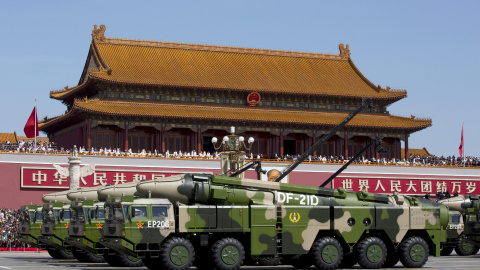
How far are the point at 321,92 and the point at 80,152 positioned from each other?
23894mm

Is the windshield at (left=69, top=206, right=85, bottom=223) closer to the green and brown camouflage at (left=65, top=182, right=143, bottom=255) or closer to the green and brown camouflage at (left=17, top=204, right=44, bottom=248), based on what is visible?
the green and brown camouflage at (left=65, top=182, right=143, bottom=255)

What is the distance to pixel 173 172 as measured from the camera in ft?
219

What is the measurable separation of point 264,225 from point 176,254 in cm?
Answer: 358

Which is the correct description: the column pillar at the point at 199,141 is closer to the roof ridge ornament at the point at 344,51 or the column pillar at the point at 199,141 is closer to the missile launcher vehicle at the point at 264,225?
the roof ridge ornament at the point at 344,51

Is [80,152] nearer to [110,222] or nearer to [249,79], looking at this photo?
[249,79]

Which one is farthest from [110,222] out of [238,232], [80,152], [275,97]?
[275,97]

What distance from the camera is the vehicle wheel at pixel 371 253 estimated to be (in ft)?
106

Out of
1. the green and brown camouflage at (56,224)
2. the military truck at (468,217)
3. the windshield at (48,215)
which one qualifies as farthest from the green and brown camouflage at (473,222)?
the windshield at (48,215)

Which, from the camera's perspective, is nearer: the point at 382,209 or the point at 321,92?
the point at 382,209

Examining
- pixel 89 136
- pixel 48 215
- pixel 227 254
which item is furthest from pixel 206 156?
pixel 227 254

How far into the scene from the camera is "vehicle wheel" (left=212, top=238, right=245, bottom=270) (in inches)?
1169

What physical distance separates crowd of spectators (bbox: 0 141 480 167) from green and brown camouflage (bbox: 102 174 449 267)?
31.1 meters

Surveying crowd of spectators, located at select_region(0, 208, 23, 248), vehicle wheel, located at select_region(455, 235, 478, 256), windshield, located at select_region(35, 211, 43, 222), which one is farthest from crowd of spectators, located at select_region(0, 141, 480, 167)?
windshield, located at select_region(35, 211, 43, 222)

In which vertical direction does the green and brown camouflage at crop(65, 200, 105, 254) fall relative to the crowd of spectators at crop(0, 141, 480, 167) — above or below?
below
